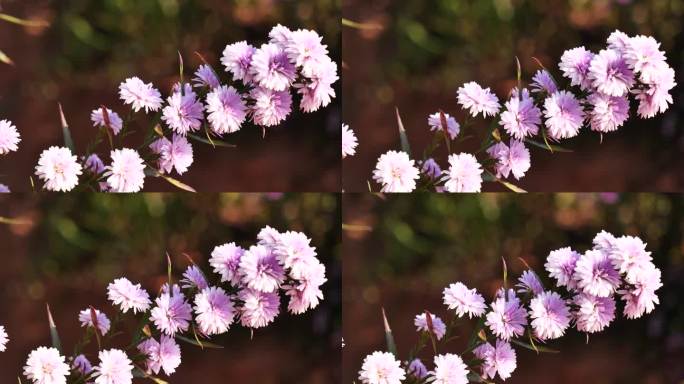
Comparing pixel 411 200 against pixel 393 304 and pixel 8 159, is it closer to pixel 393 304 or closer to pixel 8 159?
pixel 393 304

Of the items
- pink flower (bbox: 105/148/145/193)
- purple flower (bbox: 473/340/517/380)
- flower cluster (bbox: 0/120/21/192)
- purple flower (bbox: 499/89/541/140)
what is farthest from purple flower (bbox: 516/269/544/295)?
flower cluster (bbox: 0/120/21/192)

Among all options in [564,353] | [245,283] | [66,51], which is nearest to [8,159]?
[66,51]

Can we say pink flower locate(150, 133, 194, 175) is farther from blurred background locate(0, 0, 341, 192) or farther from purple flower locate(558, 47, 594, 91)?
purple flower locate(558, 47, 594, 91)

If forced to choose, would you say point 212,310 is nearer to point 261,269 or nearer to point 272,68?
point 261,269

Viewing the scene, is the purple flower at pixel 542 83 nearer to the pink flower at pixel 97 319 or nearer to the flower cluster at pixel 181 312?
the flower cluster at pixel 181 312

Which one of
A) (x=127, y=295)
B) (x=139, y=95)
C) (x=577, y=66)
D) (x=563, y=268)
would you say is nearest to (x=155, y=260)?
(x=127, y=295)

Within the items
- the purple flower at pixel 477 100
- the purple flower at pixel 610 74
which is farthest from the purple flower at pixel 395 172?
the purple flower at pixel 610 74
